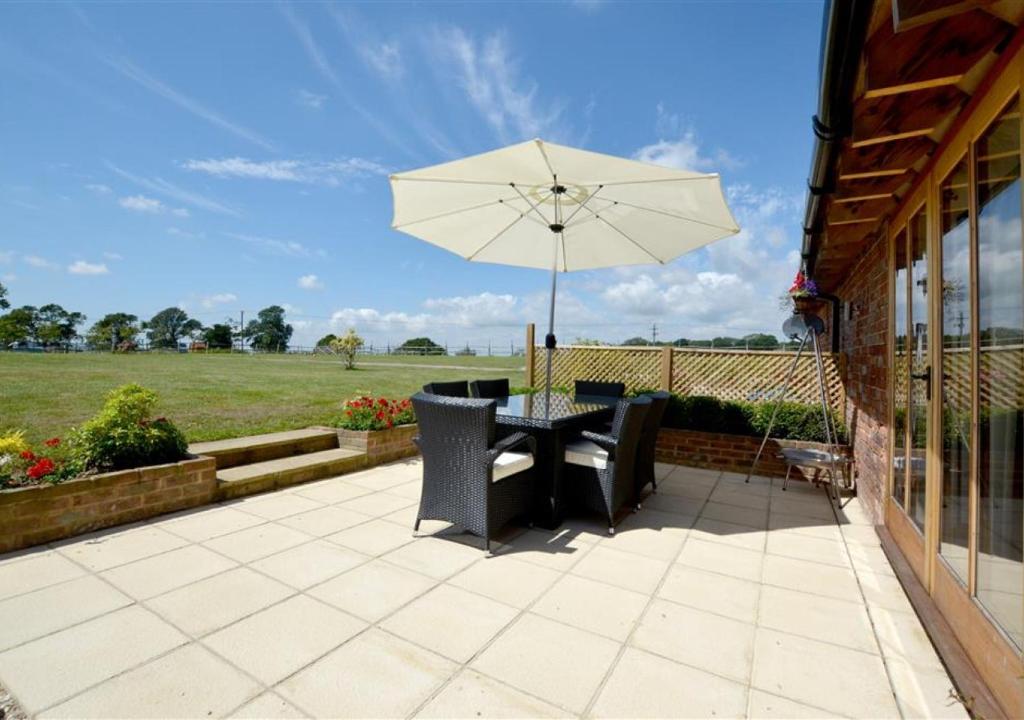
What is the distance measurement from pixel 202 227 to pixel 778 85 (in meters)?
27.0

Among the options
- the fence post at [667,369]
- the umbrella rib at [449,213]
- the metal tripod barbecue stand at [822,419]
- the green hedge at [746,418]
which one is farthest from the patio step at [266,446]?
the metal tripod barbecue stand at [822,419]

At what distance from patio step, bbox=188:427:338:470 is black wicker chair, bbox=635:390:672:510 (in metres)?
3.46

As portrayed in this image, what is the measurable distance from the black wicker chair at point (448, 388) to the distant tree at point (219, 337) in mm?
35599

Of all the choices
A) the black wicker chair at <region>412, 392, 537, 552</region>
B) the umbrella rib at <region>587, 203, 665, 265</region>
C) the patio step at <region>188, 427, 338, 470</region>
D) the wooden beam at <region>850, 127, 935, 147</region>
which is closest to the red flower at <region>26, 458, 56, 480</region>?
the patio step at <region>188, 427, 338, 470</region>

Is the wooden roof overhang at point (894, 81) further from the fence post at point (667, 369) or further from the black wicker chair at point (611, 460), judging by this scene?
the fence post at point (667, 369)

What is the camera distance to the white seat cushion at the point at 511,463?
10.3ft

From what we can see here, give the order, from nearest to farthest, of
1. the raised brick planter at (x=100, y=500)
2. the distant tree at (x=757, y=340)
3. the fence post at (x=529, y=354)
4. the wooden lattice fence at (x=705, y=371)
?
the raised brick planter at (x=100, y=500) → the wooden lattice fence at (x=705, y=371) → the fence post at (x=529, y=354) → the distant tree at (x=757, y=340)

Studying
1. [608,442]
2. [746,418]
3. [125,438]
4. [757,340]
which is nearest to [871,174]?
[608,442]

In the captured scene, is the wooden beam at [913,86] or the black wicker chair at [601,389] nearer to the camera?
the wooden beam at [913,86]

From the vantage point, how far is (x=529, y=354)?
28.4ft

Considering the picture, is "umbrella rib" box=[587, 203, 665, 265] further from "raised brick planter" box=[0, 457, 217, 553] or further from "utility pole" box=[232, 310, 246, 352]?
"utility pole" box=[232, 310, 246, 352]

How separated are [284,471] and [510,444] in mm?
2514

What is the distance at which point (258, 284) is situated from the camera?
38906mm

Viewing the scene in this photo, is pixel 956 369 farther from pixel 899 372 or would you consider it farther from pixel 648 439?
pixel 648 439
